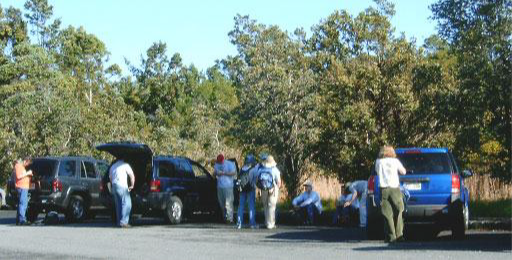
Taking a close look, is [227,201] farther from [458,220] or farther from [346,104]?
[458,220]

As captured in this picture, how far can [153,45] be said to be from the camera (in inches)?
2709

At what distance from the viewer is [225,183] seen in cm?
2138

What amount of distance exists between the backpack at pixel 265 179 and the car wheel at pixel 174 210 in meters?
2.84

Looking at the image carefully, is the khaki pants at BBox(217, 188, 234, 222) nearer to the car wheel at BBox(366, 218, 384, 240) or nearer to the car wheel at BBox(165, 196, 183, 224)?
the car wheel at BBox(165, 196, 183, 224)

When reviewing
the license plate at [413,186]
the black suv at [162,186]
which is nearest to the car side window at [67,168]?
the black suv at [162,186]

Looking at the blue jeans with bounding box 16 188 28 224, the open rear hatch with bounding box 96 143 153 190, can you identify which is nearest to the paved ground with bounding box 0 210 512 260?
the blue jeans with bounding box 16 188 28 224

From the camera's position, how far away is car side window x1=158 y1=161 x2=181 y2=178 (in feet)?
70.7

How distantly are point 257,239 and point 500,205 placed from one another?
7136 millimetres

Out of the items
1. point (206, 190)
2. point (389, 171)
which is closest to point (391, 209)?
point (389, 171)

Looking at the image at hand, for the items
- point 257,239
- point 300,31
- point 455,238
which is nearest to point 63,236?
point 257,239

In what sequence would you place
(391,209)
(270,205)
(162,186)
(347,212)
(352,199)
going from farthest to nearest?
(162,186), (347,212), (352,199), (270,205), (391,209)

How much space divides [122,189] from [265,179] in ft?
11.0

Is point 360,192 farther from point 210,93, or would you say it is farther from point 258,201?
point 210,93

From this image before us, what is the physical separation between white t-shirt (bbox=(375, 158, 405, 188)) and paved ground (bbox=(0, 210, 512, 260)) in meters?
1.02
